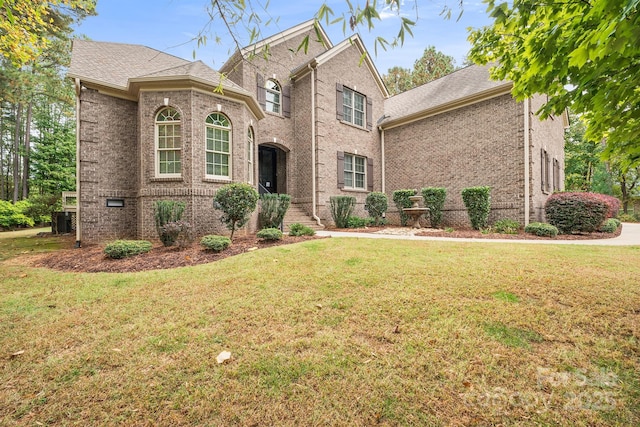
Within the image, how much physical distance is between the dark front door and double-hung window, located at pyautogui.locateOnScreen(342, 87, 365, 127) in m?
3.85

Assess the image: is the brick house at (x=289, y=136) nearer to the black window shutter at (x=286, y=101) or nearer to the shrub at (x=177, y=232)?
the black window shutter at (x=286, y=101)

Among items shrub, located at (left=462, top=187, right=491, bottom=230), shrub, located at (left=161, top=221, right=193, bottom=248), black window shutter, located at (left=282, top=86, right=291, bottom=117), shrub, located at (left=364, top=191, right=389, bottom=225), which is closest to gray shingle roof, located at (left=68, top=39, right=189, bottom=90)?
black window shutter, located at (left=282, top=86, right=291, bottom=117)

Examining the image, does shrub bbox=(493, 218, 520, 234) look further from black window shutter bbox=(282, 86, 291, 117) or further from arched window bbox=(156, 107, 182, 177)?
arched window bbox=(156, 107, 182, 177)

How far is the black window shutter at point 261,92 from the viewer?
1167cm

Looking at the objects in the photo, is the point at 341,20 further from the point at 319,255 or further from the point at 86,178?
the point at 86,178

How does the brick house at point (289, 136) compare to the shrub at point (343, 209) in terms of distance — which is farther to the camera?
the shrub at point (343, 209)

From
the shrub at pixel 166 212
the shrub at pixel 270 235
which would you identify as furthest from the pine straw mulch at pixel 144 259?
the shrub at pixel 166 212

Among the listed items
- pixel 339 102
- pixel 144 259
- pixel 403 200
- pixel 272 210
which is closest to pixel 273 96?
pixel 339 102

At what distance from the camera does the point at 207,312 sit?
2.95m

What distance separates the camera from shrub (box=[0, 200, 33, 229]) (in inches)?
604

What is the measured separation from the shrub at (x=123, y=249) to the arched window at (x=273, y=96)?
8354 millimetres

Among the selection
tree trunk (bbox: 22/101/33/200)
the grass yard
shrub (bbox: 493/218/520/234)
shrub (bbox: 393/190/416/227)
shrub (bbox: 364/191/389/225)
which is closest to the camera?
the grass yard

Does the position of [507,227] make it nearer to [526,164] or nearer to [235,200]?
[526,164]

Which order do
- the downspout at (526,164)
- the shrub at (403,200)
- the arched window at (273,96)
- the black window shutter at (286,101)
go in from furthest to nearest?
the black window shutter at (286,101) → the arched window at (273,96) → the shrub at (403,200) → the downspout at (526,164)
